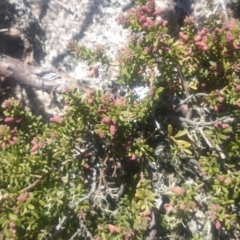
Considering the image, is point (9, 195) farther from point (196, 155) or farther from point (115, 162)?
point (196, 155)

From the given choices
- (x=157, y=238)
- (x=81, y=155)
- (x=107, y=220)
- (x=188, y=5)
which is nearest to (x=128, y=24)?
(x=81, y=155)

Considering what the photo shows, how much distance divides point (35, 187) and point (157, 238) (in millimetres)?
1719

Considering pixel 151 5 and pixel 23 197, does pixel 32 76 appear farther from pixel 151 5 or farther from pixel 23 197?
pixel 151 5

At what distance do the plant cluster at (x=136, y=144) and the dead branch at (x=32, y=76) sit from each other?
604mm

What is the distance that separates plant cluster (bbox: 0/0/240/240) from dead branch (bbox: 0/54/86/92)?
1.98ft

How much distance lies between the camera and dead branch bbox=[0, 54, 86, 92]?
14.1 feet

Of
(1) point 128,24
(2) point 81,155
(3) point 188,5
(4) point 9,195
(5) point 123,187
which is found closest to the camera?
(4) point 9,195

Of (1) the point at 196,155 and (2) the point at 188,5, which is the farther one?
(2) the point at 188,5

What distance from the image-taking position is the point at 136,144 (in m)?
3.63

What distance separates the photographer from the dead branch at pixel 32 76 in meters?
4.31

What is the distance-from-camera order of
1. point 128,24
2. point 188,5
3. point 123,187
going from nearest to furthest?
1. point 128,24
2. point 123,187
3. point 188,5

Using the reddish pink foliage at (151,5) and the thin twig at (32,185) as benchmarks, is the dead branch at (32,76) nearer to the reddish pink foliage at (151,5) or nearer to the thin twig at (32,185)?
the thin twig at (32,185)

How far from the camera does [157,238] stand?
4285mm

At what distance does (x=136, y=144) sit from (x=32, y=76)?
5.55 ft
